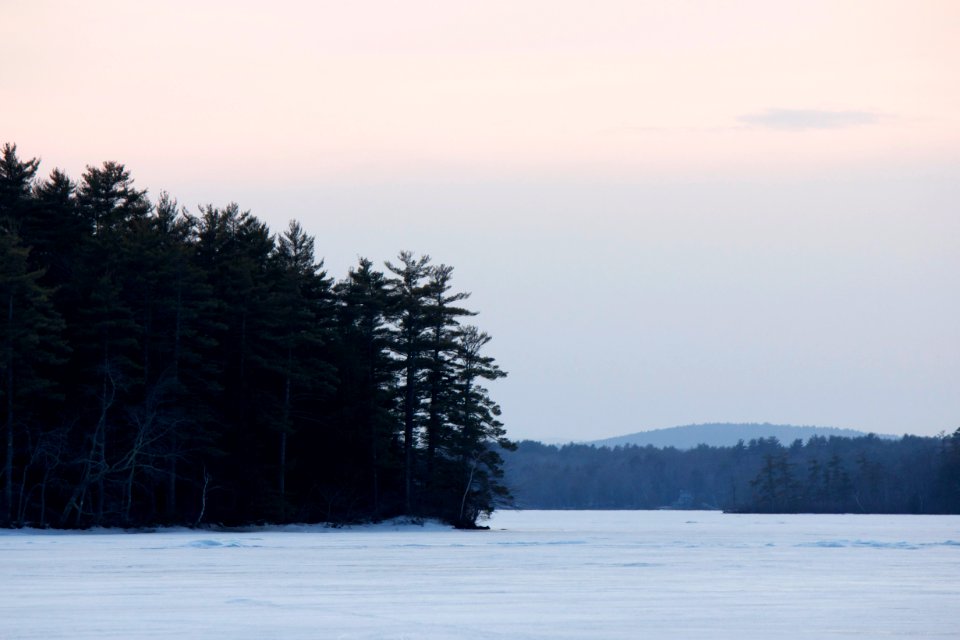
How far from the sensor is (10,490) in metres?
52.8

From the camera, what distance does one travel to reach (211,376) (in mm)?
63875

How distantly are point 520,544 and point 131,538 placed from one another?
48.0 ft

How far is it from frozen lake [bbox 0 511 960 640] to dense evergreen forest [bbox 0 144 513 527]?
1496 cm

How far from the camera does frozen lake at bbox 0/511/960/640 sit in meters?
17.3

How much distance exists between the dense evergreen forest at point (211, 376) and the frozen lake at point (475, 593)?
14960 millimetres

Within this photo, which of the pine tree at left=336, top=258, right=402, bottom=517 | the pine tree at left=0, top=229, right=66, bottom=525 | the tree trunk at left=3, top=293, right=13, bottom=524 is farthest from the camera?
the pine tree at left=336, top=258, right=402, bottom=517

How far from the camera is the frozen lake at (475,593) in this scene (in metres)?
17.3

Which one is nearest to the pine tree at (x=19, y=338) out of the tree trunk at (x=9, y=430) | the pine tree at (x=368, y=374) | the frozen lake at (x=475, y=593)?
the tree trunk at (x=9, y=430)

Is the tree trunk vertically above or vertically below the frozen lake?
above

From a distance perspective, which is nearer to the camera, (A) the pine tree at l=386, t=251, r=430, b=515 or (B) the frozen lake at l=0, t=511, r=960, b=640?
(B) the frozen lake at l=0, t=511, r=960, b=640

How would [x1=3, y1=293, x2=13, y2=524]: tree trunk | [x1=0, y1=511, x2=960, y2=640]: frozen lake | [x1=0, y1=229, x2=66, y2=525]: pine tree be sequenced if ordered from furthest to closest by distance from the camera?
[x1=3, y1=293, x2=13, y2=524]: tree trunk
[x1=0, y1=229, x2=66, y2=525]: pine tree
[x1=0, y1=511, x2=960, y2=640]: frozen lake

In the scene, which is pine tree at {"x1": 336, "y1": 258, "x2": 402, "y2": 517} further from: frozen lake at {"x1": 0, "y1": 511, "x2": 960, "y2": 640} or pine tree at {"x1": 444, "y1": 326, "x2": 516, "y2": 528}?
frozen lake at {"x1": 0, "y1": 511, "x2": 960, "y2": 640}

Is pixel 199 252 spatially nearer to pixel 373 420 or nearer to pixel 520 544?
pixel 373 420

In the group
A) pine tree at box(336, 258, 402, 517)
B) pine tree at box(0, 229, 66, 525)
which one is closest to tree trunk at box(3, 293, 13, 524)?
pine tree at box(0, 229, 66, 525)
